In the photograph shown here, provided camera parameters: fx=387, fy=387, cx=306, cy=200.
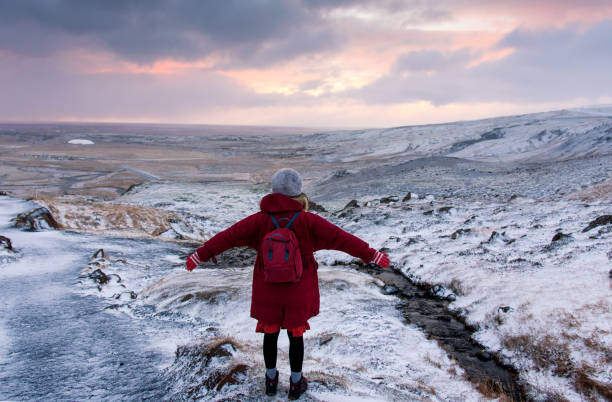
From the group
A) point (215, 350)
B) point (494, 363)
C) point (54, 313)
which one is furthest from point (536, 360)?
point (54, 313)

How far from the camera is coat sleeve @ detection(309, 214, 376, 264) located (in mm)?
3520

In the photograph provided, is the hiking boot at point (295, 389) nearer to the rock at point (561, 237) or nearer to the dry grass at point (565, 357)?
the dry grass at point (565, 357)

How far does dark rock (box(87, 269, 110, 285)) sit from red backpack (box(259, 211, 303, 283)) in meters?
6.48

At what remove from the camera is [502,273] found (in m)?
8.77

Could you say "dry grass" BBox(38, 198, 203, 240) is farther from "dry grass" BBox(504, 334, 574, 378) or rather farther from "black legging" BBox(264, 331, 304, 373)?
"dry grass" BBox(504, 334, 574, 378)

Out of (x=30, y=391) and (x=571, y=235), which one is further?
(x=571, y=235)

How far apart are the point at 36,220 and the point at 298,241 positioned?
496 inches

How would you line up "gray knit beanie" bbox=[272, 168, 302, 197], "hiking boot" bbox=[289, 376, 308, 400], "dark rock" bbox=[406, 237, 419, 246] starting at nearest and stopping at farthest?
"gray knit beanie" bbox=[272, 168, 302, 197], "hiking boot" bbox=[289, 376, 308, 400], "dark rock" bbox=[406, 237, 419, 246]

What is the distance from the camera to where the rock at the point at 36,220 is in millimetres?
12105

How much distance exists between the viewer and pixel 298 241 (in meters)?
3.49

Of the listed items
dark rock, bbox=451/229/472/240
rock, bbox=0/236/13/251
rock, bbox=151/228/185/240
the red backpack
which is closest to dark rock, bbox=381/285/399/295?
dark rock, bbox=451/229/472/240

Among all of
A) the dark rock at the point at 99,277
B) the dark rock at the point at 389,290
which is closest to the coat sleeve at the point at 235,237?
the dark rock at the point at 99,277

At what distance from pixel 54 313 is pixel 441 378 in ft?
20.2

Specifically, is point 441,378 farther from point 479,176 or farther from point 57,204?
point 479,176
